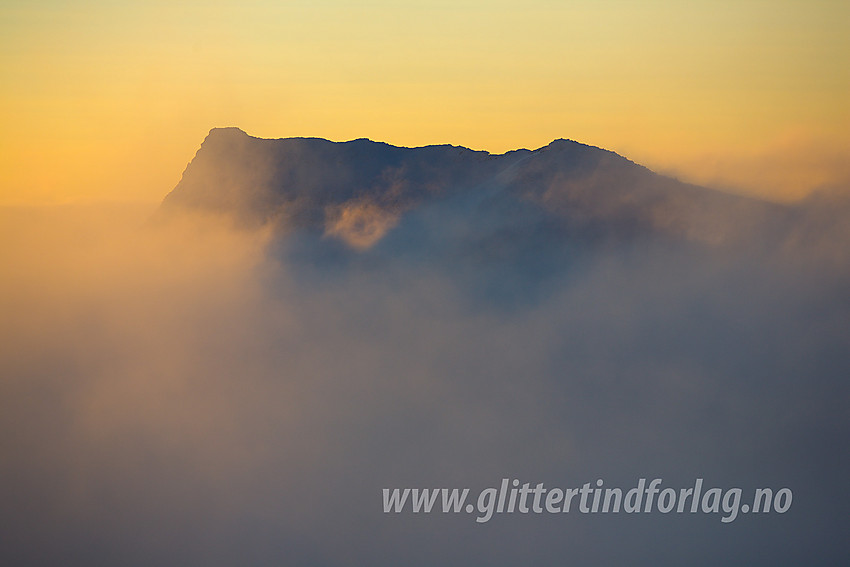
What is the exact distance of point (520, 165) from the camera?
159125 mm

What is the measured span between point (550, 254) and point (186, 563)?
3206 inches

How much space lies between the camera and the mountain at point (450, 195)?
14838 cm

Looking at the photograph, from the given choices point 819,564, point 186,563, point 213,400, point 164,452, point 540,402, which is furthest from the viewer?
point 213,400

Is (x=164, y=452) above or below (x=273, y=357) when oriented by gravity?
below

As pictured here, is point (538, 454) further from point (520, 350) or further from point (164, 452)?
point (164, 452)

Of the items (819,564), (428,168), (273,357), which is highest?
(428,168)

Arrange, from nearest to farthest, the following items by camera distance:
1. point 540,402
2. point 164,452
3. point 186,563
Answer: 1. point 186,563
2. point 540,402
3. point 164,452

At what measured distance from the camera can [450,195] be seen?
166 meters

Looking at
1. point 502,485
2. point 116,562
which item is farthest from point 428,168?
point 116,562

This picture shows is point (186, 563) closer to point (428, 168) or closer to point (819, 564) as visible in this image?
point (428, 168)

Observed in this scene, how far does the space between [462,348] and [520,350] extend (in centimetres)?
1378

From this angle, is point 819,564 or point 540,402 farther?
point 540,402

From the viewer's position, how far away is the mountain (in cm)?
14838

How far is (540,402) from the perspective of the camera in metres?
166
